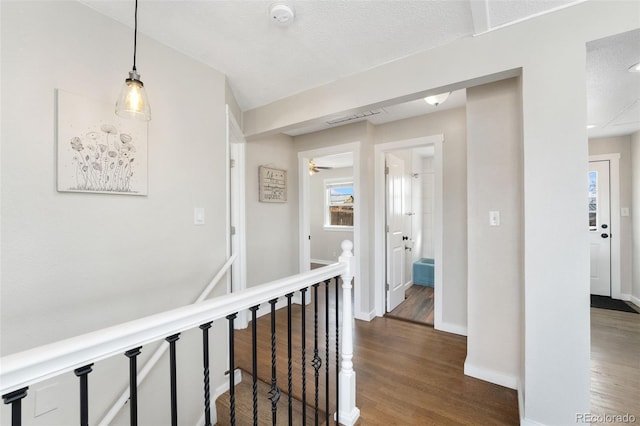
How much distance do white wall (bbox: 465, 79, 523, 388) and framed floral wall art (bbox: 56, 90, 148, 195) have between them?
2.30m

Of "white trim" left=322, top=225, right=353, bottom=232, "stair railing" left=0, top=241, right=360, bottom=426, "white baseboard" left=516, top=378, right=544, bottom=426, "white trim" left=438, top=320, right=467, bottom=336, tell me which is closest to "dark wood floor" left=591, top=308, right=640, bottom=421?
"white baseboard" left=516, top=378, right=544, bottom=426

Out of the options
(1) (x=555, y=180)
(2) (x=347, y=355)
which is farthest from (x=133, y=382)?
(1) (x=555, y=180)

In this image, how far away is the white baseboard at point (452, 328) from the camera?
2.76 meters

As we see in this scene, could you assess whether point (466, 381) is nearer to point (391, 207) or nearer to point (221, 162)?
point (391, 207)

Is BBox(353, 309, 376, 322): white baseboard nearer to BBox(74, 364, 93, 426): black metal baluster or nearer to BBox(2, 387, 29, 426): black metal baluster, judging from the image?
BBox(74, 364, 93, 426): black metal baluster

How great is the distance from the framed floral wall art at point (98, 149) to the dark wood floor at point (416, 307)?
2.96m

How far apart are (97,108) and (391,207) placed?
2.91 meters

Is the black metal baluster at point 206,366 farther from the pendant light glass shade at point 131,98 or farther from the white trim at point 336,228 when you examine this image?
the white trim at point 336,228

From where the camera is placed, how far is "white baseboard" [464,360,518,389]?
196 cm

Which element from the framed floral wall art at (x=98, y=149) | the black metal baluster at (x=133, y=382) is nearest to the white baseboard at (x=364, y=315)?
the framed floral wall art at (x=98, y=149)

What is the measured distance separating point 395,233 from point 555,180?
2177mm

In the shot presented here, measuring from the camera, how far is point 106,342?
2.15 feet

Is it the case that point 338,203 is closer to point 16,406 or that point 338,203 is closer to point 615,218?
point 615,218

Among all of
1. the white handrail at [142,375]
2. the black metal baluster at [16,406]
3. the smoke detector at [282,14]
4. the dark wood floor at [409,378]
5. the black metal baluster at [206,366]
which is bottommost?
the dark wood floor at [409,378]
